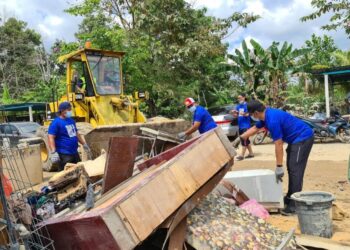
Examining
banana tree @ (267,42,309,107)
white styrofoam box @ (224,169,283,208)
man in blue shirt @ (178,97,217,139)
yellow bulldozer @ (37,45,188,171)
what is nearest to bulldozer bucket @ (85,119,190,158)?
yellow bulldozer @ (37,45,188,171)

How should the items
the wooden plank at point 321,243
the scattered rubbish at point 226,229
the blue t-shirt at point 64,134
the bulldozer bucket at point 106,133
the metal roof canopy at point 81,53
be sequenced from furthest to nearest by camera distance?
the metal roof canopy at point 81,53 < the bulldozer bucket at point 106,133 < the blue t-shirt at point 64,134 < the wooden plank at point 321,243 < the scattered rubbish at point 226,229

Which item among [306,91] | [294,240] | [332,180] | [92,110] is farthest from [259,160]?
[306,91]

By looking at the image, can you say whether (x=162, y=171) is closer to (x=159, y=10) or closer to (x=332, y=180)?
(x=332, y=180)

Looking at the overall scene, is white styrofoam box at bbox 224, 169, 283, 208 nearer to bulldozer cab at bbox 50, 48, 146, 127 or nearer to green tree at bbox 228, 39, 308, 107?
bulldozer cab at bbox 50, 48, 146, 127

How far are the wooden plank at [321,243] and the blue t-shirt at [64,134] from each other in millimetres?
3754

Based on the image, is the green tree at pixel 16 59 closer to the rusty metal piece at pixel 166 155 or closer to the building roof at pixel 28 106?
the building roof at pixel 28 106

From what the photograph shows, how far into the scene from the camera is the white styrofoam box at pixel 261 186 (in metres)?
5.87

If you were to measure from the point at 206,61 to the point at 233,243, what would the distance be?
16.5 m

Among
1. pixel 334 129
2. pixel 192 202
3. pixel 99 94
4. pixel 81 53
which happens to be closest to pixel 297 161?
pixel 192 202

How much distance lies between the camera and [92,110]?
10164 mm

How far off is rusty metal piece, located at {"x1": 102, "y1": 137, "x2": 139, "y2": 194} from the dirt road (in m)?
1.99

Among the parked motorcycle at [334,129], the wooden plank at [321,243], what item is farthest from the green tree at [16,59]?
→ the wooden plank at [321,243]

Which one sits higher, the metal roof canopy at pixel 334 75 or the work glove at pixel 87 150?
the metal roof canopy at pixel 334 75

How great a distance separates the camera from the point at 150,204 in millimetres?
3650
